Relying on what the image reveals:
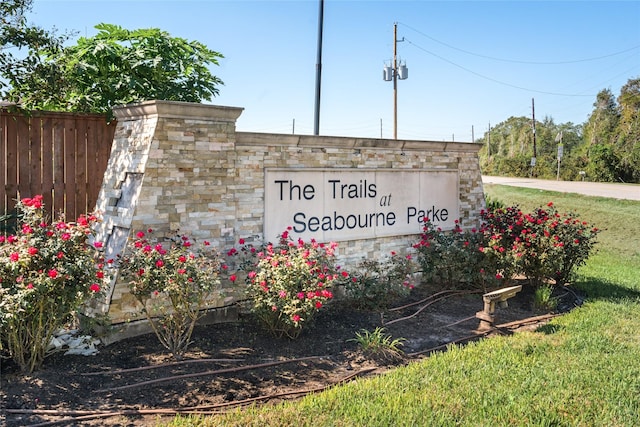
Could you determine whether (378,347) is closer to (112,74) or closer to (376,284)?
(376,284)

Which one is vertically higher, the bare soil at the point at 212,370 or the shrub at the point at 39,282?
the shrub at the point at 39,282

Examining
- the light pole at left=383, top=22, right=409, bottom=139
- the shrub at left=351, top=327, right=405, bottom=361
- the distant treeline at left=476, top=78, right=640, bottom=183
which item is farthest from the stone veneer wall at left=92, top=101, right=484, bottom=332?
the distant treeline at left=476, top=78, right=640, bottom=183

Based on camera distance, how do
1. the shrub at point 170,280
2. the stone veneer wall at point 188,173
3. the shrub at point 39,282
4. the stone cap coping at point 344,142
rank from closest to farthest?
the shrub at point 39,282
the shrub at point 170,280
the stone veneer wall at point 188,173
the stone cap coping at point 344,142

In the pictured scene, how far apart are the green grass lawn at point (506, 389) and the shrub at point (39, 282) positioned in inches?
56.3

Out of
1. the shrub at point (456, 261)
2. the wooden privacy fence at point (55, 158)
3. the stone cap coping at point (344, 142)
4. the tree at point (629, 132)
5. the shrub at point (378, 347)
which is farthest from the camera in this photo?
the tree at point (629, 132)

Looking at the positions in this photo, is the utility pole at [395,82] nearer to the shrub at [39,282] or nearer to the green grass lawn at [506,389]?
the green grass lawn at [506,389]

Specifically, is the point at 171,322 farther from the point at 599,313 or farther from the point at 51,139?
the point at 599,313

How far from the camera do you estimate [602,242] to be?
14203 millimetres

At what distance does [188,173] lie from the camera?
551 centimetres

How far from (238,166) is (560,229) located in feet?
16.1

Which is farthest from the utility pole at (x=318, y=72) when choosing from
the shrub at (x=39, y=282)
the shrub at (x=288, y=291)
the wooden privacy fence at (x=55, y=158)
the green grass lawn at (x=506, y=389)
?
the shrub at (x=39, y=282)

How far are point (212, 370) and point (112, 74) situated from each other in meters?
4.21

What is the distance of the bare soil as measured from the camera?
12.2 ft

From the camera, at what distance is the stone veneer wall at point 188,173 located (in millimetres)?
5258
